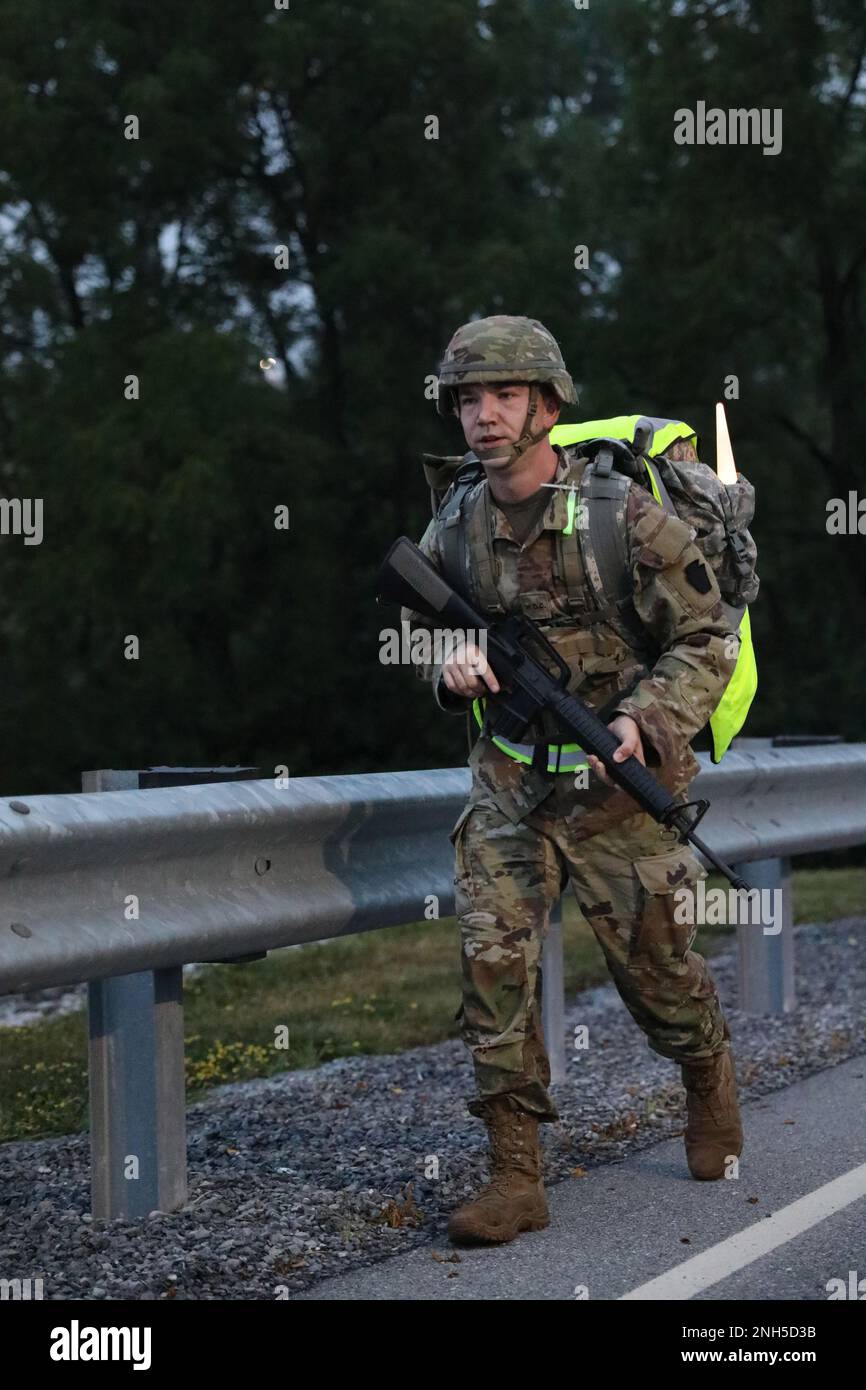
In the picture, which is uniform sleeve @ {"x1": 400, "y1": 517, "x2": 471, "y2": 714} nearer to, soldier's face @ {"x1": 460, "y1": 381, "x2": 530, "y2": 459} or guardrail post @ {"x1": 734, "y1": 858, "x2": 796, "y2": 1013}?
soldier's face @ {"x1": 460, "y1": 381, "x2": 530, "y2": 459}

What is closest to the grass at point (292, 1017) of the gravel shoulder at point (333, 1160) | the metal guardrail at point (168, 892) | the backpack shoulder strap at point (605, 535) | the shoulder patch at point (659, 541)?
the gravel shoulder at point (333, 1160)

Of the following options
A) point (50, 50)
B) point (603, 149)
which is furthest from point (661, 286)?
point (50, 50)

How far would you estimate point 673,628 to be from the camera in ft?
15.5

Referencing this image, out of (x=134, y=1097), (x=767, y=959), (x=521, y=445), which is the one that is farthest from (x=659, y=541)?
(x=767, y=959)

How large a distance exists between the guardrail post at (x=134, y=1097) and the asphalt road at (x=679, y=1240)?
23.2 inches

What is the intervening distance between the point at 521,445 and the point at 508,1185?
1.69 meters

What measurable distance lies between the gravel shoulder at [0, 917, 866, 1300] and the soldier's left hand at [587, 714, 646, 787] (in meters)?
1.12

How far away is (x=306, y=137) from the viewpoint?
80.9 feet

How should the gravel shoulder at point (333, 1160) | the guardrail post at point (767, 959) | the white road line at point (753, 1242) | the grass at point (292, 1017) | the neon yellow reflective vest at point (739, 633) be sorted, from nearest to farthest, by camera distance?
1. the white road line at point (753, 1242)
2. the gravel shoulder at point (333, 1160)
3. the neon yellow reflective vest at point (739, 633)
4. the grass at point (292, 1017)
5. the guardrail post at point (767, 959)

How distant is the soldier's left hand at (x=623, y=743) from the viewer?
4605mm

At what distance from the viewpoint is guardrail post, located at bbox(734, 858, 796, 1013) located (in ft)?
24.3

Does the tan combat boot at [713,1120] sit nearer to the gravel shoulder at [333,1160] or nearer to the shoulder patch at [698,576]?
the gravel shoulder at [333,1160]

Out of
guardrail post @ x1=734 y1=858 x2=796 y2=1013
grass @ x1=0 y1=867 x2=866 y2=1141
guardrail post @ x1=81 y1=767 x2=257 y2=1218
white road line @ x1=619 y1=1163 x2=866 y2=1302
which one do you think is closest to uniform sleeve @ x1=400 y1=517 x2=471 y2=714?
guardrail post @ x1=81 y1=767 x2=257 y2=1218
